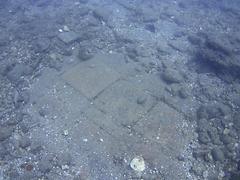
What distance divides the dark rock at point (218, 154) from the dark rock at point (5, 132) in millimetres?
3935

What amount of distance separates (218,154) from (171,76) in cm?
217

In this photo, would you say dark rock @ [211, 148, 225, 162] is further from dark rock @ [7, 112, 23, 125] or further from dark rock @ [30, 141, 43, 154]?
dark rock @ [7, 112, 23, 125]

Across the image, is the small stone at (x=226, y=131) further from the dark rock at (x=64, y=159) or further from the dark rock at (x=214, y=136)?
the dark rock at (x=64, y=159)

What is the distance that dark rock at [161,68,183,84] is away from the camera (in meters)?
6.79

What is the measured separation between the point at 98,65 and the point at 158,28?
2.91 m

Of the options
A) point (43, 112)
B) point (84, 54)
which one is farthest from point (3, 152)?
point (84, 54)

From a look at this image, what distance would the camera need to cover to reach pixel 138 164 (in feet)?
17.2

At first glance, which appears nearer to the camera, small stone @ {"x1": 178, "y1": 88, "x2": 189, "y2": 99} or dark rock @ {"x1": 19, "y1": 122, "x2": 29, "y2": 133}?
dark rock @ {"x1": 19, "y1": 122, "x2": 29, "y2": 133}

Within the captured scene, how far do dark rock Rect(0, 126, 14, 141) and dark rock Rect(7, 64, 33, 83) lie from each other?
4.55ft

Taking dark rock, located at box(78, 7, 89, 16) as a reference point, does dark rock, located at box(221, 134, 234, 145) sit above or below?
above

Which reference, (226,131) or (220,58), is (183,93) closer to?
(226,131)

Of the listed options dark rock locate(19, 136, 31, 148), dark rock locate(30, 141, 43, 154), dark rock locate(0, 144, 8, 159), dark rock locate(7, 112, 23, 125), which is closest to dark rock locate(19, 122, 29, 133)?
dark rock locate(7, 112, 23, 125)

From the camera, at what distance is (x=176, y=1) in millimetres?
10844

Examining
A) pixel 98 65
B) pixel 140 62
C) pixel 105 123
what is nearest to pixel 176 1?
pixel 140 62
